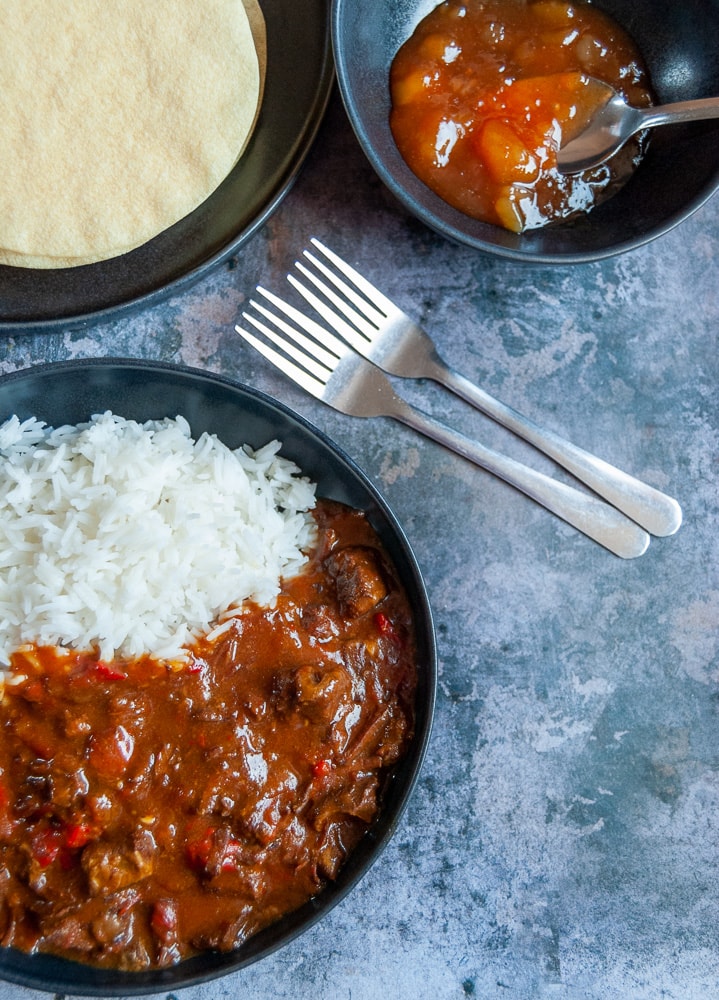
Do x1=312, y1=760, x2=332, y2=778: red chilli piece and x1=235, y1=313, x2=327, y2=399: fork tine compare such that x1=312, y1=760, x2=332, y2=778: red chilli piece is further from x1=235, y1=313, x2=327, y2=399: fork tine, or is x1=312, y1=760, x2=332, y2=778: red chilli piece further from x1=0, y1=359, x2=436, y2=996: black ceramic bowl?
x1=235, y1=313, x2=327, y2=399: fork tine

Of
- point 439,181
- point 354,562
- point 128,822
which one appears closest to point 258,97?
point 439,181

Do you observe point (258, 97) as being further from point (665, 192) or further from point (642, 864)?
Result: point (642, 864)

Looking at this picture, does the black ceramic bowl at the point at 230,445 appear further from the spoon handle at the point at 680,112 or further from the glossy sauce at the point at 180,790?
the spoon handle at the point at 680,112

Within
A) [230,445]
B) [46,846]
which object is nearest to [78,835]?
[46,846]

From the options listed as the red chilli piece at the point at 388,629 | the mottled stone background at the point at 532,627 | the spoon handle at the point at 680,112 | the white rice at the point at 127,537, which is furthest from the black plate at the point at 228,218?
the red chilli piece at the point at 388,629

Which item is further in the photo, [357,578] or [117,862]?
[357,578]

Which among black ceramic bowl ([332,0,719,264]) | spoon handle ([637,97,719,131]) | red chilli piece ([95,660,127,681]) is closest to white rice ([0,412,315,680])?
red chilli piece ([95,660,127,681])

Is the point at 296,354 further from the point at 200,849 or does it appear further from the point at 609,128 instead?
the point at 200,849
